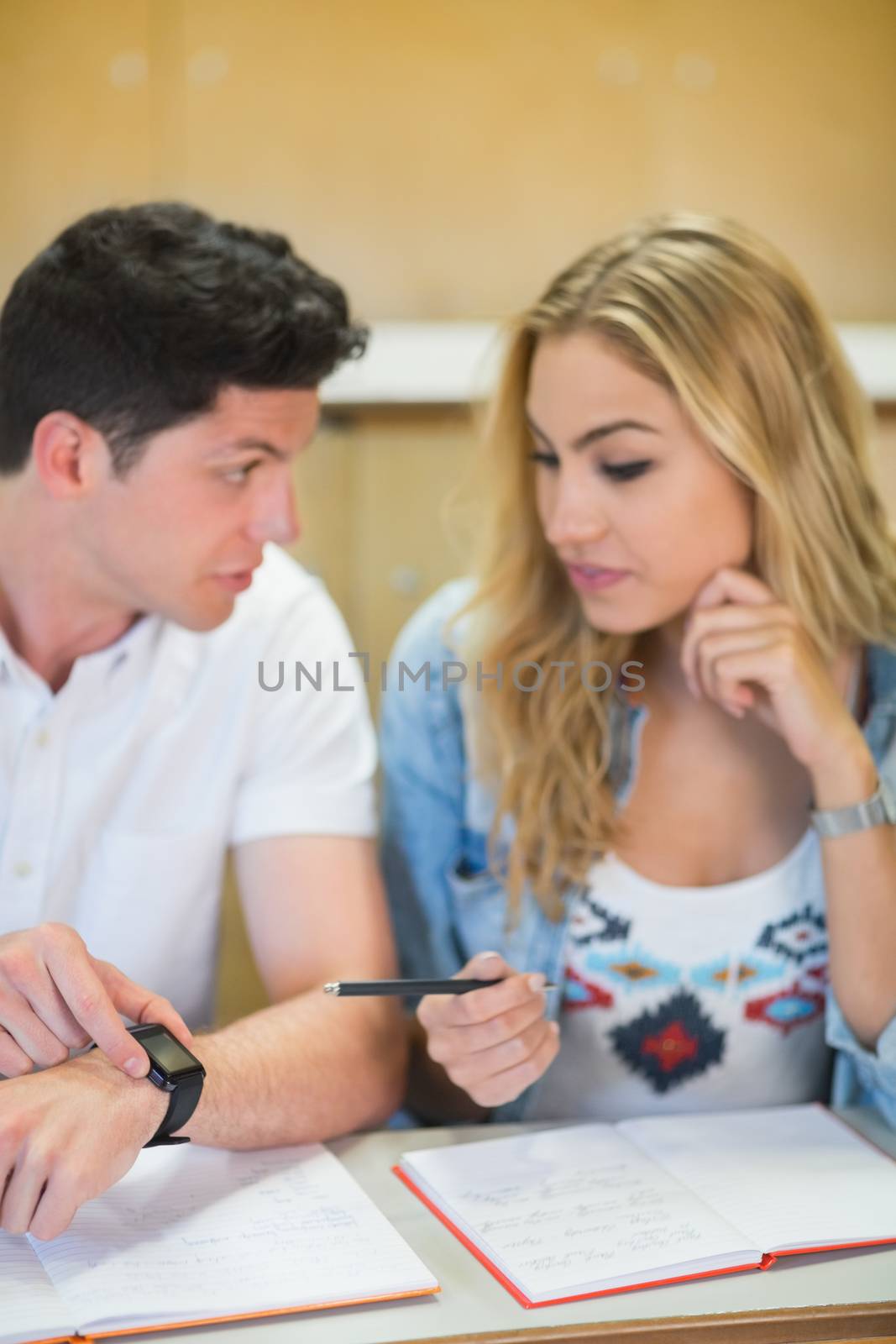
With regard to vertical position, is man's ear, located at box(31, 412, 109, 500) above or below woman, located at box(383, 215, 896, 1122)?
above

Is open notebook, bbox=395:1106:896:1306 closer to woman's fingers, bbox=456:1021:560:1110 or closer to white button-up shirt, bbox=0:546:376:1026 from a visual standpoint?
woman's fingers, bbox=456:1021:560:1110

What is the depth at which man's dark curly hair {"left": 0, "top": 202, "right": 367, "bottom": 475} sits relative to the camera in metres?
A: 1.14

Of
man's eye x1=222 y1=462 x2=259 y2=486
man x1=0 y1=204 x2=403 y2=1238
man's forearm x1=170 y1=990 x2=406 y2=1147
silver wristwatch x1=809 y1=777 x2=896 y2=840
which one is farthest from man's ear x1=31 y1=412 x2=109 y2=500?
silver wristwatch x1=809 y1=777 x2=896 y2=840

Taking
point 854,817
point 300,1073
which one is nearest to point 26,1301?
point 300,1073

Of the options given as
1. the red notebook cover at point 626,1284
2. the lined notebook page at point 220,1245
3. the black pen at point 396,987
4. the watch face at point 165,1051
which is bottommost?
the red notebook cover at point 626,1284

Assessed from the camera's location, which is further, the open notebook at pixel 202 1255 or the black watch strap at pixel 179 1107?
the black watch strap at pixel 179 1107

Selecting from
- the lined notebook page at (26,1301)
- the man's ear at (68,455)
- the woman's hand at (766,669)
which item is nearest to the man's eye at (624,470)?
the woman's hand at (766,669)

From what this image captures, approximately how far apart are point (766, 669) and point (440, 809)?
0.38 m

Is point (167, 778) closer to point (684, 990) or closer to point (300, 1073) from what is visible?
point (300, 1073)

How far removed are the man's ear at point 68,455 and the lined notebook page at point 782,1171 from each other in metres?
0.74

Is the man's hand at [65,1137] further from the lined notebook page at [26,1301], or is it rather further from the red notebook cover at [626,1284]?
the red notebook cover at [626,1284]

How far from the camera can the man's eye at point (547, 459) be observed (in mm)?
1274

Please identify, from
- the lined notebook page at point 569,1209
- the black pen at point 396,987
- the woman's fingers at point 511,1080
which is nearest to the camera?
the lined notebook page at point 569,1209

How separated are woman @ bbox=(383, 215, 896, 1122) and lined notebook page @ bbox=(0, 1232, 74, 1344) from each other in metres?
0.60
